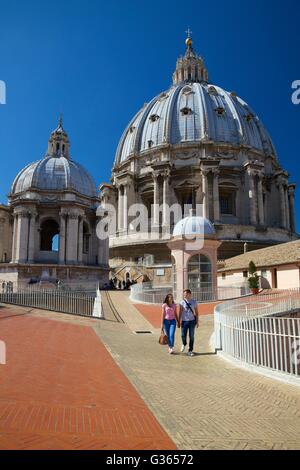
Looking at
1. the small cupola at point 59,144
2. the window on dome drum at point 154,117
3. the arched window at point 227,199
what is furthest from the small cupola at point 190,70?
the small cupola at point 59,144

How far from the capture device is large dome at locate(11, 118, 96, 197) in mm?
38844

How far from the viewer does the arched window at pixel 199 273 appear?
24047mm

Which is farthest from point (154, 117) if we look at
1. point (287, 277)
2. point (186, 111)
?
point (287, 277)

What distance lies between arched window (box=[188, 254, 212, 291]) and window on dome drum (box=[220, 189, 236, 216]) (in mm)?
31146

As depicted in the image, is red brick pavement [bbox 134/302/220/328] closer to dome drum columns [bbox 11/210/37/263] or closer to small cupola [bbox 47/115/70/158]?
dome drum columns [bbox 11/210/37/263]

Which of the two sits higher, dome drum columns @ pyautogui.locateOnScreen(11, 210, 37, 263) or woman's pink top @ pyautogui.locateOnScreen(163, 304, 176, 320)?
dome drum columns @ pyautogui.locateOnScreen(11, 210, 37, 263)

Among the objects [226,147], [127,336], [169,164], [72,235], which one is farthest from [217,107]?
[127,336]

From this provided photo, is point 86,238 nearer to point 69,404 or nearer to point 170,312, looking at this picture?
point 170,312

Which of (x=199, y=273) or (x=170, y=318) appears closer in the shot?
(x=170, y=318)

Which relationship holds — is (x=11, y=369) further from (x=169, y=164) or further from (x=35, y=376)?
(x=169, y=164)

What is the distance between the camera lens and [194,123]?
58062 mm

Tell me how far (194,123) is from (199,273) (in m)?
40.0

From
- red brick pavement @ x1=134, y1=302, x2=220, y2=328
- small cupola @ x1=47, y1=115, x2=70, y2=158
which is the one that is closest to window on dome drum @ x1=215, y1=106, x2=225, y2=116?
small cupola @ x1=47, y1=115, x2=70, y2=158

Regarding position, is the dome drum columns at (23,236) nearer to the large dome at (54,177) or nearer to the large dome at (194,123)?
the large dome at (54,177)
